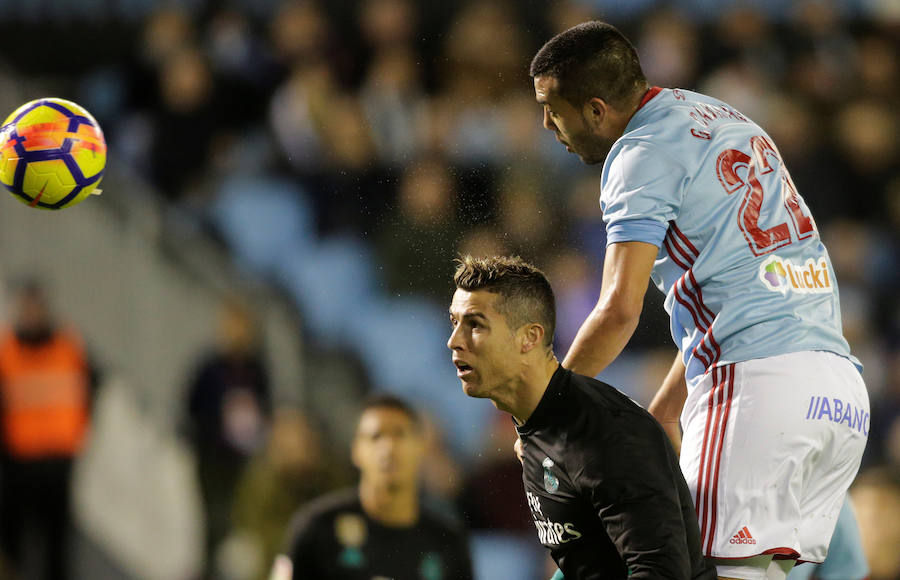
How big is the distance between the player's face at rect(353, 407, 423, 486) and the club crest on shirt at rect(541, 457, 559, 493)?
2.36m

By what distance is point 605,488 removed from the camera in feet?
10.7

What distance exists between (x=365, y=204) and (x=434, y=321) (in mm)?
1605

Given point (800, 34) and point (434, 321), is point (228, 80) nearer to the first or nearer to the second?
point (434, 321)

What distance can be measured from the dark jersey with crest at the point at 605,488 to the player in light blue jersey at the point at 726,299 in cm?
17

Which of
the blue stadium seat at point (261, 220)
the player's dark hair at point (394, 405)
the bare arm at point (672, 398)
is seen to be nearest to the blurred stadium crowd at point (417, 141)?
the blue stadium seat at point (261, 220)

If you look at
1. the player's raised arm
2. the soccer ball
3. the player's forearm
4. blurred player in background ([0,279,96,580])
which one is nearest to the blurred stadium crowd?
blurred player in background ([0,279,96,580])

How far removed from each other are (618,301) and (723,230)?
1.32 feet

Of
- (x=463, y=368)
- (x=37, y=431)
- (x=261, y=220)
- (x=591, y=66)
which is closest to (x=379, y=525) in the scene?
(x=463, y=368)

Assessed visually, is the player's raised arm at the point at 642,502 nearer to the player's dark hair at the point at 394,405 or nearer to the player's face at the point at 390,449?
the player's face at the point at 390,449

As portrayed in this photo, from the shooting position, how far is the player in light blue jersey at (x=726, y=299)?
3.46 metres

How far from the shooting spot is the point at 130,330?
31.1 ft

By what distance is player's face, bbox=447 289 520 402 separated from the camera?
11.6 ft

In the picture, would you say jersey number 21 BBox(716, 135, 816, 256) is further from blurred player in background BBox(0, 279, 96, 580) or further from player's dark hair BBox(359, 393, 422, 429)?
blurred player in background BBox(0, 279, 96, 580)

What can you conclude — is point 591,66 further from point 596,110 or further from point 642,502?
point 642,502
